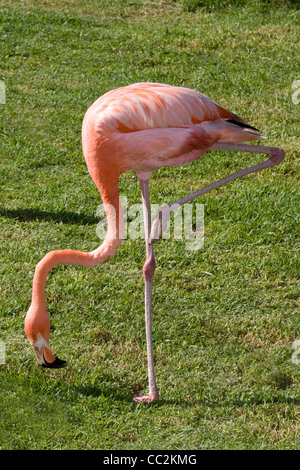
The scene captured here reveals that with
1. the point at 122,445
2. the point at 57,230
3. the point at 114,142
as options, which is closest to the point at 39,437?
the point at 122,445

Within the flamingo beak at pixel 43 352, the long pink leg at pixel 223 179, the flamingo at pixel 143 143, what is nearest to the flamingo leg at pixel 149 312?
the flamingo at pixel 143 143

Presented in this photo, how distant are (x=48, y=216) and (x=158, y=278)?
1.17 m

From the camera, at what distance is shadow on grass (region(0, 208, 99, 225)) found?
557 cm

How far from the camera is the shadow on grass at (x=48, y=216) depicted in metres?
5.57

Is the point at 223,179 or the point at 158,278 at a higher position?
the point at 223,179

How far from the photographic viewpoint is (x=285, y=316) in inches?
178

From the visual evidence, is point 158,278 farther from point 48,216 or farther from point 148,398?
point 148,398

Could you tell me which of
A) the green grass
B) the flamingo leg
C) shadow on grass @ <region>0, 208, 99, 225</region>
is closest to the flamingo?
the flamingo leg

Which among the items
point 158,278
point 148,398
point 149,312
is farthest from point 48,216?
point 148,398

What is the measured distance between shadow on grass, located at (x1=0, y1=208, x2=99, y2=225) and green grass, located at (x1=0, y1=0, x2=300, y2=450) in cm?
1

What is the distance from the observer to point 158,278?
16.1ft

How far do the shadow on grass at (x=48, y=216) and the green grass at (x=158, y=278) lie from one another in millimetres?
11

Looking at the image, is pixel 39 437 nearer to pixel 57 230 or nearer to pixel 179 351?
pixel 179 351

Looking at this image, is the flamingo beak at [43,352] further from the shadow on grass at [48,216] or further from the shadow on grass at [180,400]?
the shadow on grass at [48,216]
